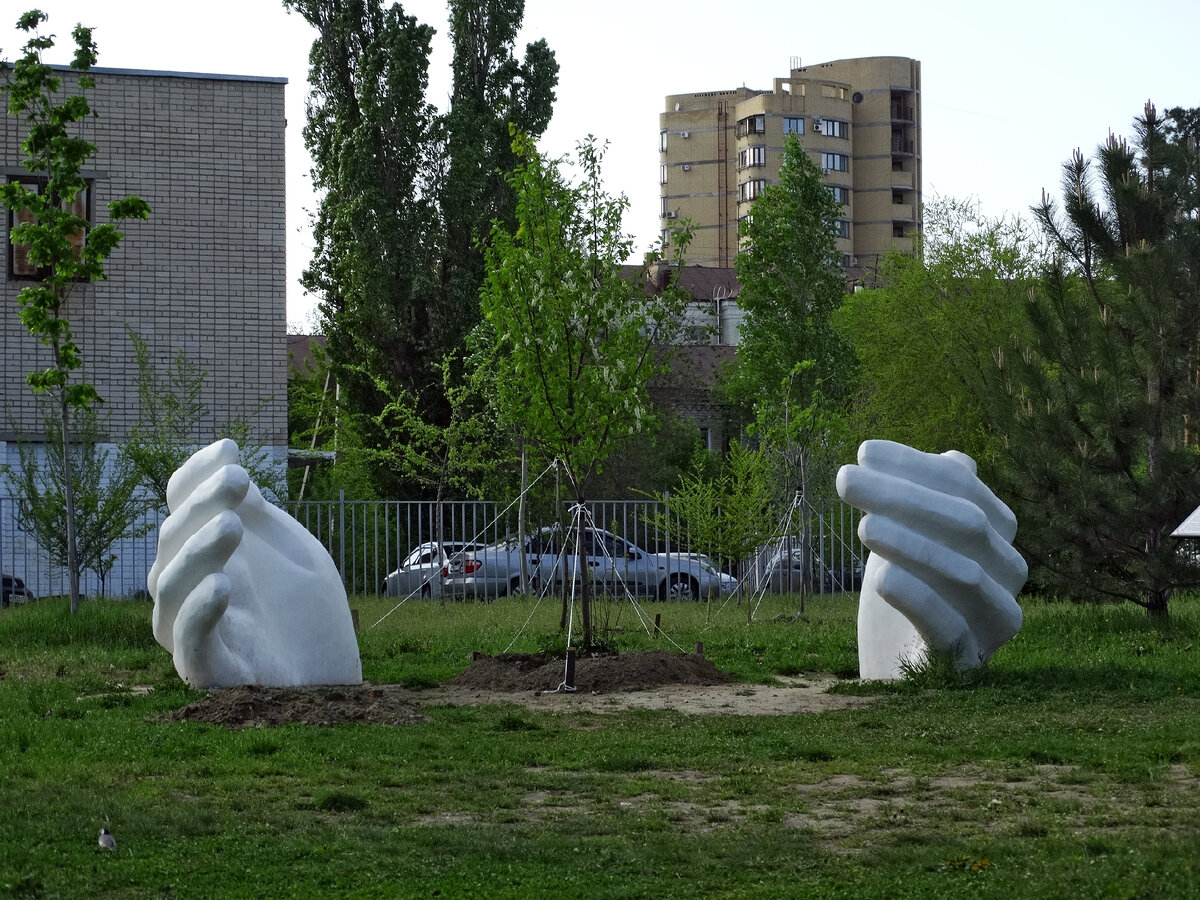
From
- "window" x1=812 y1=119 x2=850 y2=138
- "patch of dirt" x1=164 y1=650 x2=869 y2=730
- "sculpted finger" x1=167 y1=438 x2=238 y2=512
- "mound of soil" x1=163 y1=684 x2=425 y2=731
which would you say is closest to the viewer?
"mound of soil" x1=163 y1=684 x2=425 y2=731

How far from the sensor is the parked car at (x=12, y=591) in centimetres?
2215

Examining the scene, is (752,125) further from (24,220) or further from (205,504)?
(205,504)

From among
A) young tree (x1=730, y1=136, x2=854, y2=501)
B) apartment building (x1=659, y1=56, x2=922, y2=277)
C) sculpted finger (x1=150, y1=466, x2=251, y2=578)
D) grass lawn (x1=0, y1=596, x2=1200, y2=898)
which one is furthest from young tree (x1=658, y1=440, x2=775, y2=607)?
apartment building (x1=659, y1=56, x2=922, y2=277)

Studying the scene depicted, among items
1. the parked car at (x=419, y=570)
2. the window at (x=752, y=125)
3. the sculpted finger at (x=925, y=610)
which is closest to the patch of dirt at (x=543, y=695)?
the sculpted finger at (x=925, y=610)

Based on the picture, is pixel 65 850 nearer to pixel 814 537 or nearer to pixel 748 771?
pixel 748 771

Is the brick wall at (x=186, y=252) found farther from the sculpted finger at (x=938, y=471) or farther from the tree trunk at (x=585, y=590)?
the sculpted finger at (x=938, y=471)

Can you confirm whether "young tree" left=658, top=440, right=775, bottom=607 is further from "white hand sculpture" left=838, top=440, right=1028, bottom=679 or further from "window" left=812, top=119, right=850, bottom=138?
"window" left=812, top=119, right=850, bottom=138

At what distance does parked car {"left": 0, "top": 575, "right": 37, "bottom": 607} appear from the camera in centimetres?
2215

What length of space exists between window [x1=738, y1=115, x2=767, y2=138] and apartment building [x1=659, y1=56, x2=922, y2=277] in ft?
0.20

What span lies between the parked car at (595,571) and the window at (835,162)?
7123 centimetres

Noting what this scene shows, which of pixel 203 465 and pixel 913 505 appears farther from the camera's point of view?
pixel 203 465

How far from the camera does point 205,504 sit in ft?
41.5

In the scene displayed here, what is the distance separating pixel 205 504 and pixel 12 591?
1129 centimetres

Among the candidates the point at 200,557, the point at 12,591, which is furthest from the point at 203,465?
the point at 12,591
